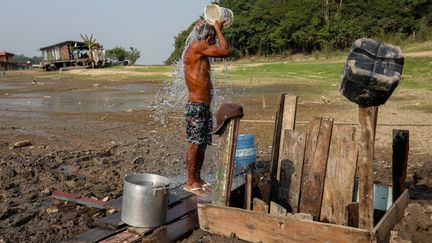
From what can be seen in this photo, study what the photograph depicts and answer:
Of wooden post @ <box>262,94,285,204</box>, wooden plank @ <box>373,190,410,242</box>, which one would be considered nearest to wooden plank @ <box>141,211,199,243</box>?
wooden post @ <box>262,94,285,204</box>

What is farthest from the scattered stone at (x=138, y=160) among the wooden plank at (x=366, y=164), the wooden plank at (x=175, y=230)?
the wooden plank at (x=366, y=164)

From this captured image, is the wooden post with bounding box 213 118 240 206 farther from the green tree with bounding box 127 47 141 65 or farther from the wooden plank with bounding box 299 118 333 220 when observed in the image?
the green tree with bounding box 127 47 141 65

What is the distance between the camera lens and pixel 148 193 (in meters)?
4.23

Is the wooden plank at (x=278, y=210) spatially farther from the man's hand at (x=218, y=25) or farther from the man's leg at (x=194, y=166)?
the man's hand at (x=218, y=25)

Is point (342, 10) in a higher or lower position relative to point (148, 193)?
higher

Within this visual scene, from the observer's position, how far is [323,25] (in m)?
45.0

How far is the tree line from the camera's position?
42.0 metres

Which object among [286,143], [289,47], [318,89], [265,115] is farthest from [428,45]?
[286,143]

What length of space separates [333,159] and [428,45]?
95.6 ft

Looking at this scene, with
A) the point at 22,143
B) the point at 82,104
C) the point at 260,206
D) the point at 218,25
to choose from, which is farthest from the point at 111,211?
the point at 82,104

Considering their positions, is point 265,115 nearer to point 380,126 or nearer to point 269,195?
point 380,126

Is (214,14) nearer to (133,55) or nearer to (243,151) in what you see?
(243,151)

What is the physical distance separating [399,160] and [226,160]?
1831 millimetres

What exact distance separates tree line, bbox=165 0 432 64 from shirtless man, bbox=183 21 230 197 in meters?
34.3
